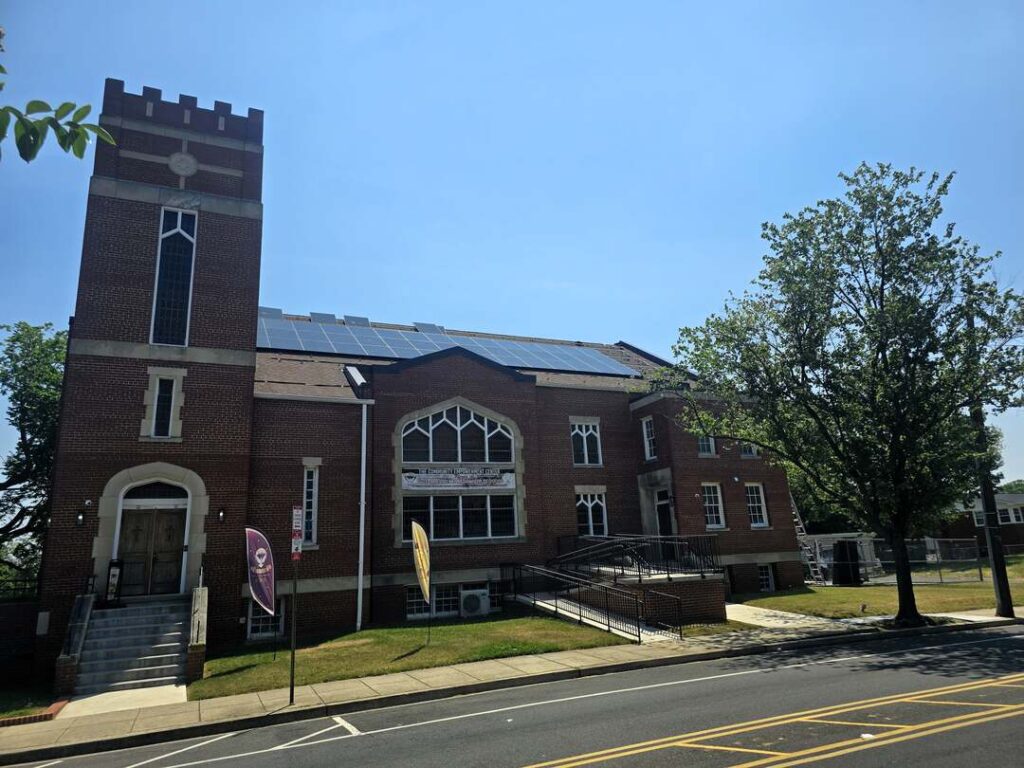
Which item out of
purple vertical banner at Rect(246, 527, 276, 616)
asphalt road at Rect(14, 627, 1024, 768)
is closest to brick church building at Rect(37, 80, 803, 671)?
purple vertical banner at Rect(246, 527, 276, 616)

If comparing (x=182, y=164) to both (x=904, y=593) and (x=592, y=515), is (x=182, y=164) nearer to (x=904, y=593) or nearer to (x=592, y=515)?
(x=592, y=515)

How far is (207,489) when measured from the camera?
18.5 metres

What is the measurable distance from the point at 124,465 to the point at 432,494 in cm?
954

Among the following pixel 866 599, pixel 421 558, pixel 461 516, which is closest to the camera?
pixel 421 558

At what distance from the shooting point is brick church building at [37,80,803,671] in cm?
1798

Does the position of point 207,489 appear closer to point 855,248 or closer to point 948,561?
point 855,248

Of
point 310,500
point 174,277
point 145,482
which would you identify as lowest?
point 310,500

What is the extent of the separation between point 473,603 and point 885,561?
104ft

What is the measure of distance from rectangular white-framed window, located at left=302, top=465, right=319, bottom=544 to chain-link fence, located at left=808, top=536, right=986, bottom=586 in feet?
69.1

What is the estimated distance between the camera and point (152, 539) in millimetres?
18078

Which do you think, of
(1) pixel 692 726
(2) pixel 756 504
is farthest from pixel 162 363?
(2) pixel 756 504

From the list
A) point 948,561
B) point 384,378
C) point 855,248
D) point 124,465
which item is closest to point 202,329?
point 124,465

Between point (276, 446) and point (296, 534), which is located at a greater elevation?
point (276, 446)

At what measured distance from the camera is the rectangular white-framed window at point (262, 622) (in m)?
19.3
